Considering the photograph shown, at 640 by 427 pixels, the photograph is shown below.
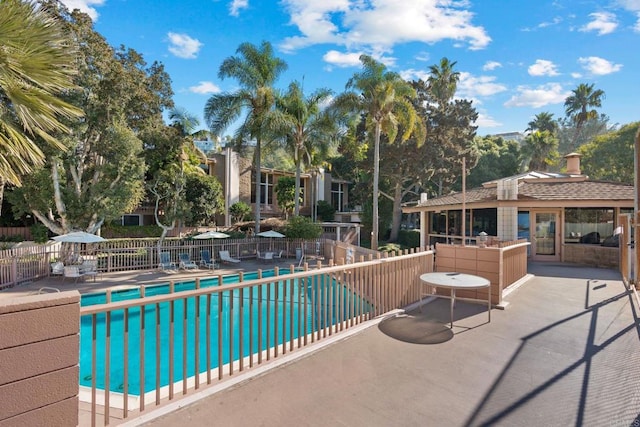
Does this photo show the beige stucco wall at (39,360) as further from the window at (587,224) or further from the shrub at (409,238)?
the shrub at (409,238)

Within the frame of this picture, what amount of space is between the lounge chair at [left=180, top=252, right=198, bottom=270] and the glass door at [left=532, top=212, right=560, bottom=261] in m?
15.3

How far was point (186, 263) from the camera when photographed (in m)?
16.0

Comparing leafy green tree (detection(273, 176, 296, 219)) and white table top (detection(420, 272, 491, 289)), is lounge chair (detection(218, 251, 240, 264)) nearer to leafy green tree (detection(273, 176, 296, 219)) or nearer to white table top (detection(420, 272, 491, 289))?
leafy green tree (detection(273, 176, 296, 219))

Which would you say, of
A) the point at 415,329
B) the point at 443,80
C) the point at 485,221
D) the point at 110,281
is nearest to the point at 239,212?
the point at 110,281

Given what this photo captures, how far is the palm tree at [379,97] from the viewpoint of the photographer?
19516mm

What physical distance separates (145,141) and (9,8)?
16.7 metres

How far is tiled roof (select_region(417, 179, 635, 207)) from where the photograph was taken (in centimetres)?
1405

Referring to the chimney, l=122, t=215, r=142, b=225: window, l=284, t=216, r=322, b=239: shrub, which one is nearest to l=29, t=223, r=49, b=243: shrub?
l=122, t=215, r=142, b=225: window

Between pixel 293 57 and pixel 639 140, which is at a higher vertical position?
pixel 293 57

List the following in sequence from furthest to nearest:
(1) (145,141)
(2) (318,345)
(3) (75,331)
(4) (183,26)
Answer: (1) (145,141), (4) (183,26), (2) (318,345), (3) (75,331)

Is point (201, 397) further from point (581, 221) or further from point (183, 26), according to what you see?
point (581, 221)

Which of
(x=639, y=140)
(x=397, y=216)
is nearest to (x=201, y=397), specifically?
(x=639, y=140)

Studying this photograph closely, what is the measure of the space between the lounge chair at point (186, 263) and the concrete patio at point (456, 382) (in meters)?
12.6

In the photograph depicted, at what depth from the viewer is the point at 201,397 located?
10.5ft
